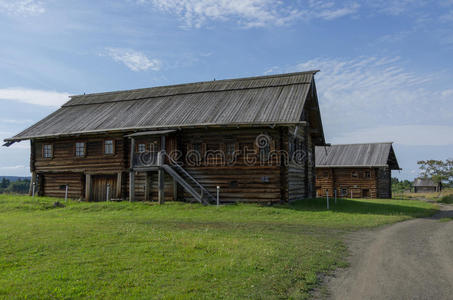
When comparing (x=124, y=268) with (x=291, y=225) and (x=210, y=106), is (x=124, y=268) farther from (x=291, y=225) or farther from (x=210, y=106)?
(x=210, y=106)

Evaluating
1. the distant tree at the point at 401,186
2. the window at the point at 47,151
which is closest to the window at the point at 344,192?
the window at the point at 47,151

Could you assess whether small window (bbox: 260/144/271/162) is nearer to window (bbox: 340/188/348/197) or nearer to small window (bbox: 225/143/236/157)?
small window (bbox: 225/143/236/157)

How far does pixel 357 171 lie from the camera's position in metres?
41.4

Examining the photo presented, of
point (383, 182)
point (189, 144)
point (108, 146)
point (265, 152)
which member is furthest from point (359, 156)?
point (108, 146)

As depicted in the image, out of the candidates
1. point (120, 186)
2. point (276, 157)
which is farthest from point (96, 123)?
point (276, 157)

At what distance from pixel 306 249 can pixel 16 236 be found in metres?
8.72

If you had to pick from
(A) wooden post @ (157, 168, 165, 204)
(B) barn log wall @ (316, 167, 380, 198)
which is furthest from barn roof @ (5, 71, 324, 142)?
(B) barn log wall @ (316, 167, 380, 198)

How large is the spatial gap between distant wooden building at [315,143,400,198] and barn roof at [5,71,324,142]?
534 inches

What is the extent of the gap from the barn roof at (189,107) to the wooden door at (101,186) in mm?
3532

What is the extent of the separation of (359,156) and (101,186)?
95.0 ft

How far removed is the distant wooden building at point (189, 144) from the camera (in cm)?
2200

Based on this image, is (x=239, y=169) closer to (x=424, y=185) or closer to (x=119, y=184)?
(x=119, y=184)

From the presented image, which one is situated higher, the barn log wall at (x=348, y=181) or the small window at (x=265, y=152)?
the small window at (x=265, y=152)

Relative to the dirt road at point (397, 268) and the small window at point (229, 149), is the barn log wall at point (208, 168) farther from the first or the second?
the dirt road at point (397, 268)
